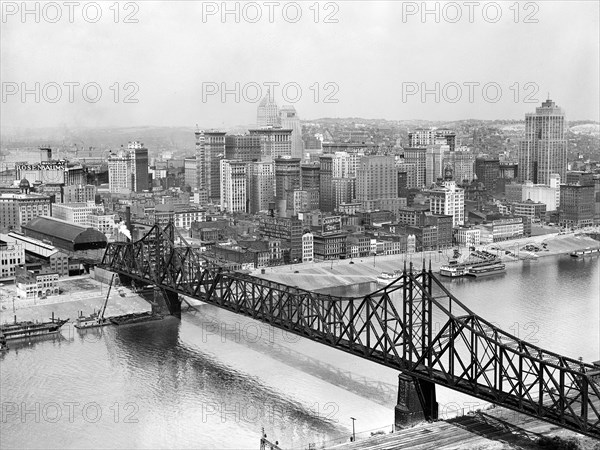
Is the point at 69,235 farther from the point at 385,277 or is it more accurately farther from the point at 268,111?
the point at 268,111

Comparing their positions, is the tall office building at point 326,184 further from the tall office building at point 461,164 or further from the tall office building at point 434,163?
the tall office building at point 461,164

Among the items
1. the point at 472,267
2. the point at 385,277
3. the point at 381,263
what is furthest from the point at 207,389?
the point at 472,267

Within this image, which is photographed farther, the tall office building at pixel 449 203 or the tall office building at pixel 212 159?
the tall office building at pixel 212 159

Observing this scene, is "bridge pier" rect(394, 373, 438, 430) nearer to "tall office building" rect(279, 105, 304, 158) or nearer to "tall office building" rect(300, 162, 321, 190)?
"tall office building" rect(300, 162, 321, 190)

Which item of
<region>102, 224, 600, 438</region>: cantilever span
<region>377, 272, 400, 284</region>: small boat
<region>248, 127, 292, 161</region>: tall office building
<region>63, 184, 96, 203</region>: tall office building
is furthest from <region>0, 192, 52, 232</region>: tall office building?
<region>248, 127, 292, 161</region>: tall office building

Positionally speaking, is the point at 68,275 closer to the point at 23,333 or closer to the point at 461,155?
the point at 23,333

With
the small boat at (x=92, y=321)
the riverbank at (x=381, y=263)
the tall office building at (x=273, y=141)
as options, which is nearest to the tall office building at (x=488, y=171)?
the tall office building at (x=273, y=141)

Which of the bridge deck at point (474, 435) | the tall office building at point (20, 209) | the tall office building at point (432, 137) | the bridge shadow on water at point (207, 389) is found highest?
the tall office building at point (432, 137)

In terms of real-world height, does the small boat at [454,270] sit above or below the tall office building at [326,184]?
below
